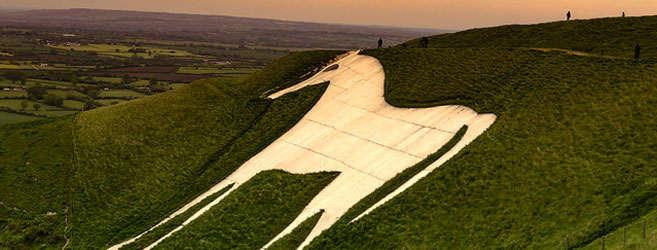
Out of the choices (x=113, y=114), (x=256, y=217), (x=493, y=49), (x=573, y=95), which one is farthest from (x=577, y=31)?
(x=113, y=114)

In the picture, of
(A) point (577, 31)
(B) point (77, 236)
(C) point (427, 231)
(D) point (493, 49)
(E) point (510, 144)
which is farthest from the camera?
(A) point (577, 31)

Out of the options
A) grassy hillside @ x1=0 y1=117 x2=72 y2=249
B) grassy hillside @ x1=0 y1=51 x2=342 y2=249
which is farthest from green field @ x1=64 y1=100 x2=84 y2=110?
grassy hillside @ x1=0 y1=51 x2=342 y2=249

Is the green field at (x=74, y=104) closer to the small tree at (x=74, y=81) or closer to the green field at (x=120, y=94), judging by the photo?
the green field at (x=120, y=94)

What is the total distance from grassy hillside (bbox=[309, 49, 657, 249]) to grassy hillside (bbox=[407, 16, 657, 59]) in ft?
36.6

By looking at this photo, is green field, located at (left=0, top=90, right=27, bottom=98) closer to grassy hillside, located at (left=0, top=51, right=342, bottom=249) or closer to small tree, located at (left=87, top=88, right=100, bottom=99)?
small tree, located at (left=87, top=88, right=100, bottom=99)

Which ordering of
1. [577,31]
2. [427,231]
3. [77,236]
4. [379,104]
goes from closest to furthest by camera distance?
[427,231], [77,236], [379,104], [577,31]

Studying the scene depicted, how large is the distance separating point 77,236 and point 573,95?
1825 inches

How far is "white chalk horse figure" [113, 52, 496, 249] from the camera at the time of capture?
38.3 m

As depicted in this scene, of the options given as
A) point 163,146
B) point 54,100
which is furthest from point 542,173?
point 54,100

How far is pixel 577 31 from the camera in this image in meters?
63.6

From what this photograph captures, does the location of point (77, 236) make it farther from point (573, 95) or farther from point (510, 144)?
point (573, 95)

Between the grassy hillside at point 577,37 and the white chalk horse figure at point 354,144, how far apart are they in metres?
21.3

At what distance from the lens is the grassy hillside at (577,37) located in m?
55.1

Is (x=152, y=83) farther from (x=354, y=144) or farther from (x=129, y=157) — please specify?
(x=354, y=144)
